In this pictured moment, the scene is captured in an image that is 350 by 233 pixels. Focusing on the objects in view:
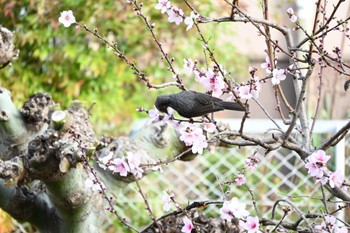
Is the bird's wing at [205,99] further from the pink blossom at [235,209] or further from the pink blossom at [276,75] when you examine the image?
the pink blossom at [235,209]

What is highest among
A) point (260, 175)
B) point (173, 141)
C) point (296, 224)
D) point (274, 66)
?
point (274, 66)

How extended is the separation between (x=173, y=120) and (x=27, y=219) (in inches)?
35.7

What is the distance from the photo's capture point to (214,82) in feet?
6.36

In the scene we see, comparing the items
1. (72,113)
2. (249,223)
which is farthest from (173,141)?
(249,223)

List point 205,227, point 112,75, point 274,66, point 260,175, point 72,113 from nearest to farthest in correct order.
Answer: point 274,66 < point 205,227 < point 72,113 < point 112,75 < point 260,175

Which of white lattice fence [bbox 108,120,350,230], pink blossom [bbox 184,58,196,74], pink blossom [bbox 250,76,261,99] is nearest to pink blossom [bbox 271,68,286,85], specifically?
pink blossom [bbox 250,76,261,99]

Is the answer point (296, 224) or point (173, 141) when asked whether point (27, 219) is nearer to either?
point (173, 141)

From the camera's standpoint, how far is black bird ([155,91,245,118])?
1896mm

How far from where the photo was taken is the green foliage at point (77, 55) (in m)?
4.49

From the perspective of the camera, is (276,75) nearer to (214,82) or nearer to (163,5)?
(214,82)

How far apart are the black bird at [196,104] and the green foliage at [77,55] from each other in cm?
252

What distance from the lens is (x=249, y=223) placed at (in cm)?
186

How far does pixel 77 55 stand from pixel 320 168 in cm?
292

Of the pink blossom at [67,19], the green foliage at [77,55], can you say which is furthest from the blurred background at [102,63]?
the pink blossom at [67,19]
